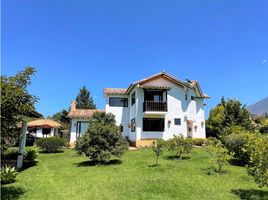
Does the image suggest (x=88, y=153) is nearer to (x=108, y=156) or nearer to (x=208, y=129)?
(x=108, y=156)

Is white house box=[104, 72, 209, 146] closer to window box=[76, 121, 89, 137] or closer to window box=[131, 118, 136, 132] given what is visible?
window box=[131, 118, 136, 132]

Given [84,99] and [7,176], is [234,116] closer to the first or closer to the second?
[7,176]

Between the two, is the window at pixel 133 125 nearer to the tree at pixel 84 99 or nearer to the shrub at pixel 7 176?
the shrub at pixel 7 176

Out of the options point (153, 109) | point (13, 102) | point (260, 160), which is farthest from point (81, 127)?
point (260, 160)

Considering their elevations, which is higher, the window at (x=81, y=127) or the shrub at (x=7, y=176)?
the window at (x=81, y=127)

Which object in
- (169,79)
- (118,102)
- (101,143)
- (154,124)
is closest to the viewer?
(101,143)

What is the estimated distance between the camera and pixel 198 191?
11.3 meters

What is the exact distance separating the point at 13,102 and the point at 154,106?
23.1 meters

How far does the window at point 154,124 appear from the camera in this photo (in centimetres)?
3173

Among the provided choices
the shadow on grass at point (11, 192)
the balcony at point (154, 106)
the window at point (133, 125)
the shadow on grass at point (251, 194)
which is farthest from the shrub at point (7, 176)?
the window at point (133, 125)

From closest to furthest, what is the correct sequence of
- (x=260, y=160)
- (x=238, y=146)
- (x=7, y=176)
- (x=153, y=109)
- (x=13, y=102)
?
1. (x=13, y=102)
2. (x=260, y=160)
3. (x=7, y=176)
4. (x=238, y=146)
5. (x=153, y=109)

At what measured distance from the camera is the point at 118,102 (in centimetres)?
3609

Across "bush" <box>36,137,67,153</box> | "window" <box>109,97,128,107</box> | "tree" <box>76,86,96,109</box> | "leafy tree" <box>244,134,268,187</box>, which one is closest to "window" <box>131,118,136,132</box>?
"window" <box>109,97,128,107</box>

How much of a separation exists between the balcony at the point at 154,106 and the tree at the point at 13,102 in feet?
70.6
